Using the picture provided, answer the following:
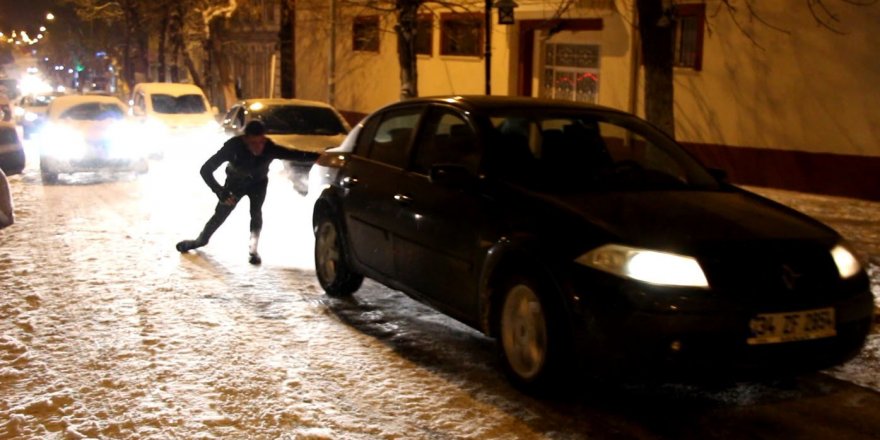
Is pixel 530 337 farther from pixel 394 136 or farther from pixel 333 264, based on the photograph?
pixel 333 264

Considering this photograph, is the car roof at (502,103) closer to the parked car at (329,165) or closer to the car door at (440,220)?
the car door at (440,220)

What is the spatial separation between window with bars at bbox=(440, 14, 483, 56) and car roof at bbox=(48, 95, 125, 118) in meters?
9.39

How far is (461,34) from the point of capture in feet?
82.7

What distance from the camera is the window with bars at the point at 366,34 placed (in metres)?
28.2

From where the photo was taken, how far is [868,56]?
15.2 meters

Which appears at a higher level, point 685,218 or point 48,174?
point 685,218

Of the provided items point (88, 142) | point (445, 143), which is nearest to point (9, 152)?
point (88, 142)

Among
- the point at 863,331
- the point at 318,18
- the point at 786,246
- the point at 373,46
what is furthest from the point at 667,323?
the point at 318,18

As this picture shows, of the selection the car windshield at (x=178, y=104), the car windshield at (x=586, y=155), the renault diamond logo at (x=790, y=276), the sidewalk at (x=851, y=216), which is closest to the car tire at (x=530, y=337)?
the car windshield at (x=586, y=155)

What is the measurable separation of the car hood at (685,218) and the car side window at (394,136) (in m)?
1.78

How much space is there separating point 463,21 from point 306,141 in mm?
10854

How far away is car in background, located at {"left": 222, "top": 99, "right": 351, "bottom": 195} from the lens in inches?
598

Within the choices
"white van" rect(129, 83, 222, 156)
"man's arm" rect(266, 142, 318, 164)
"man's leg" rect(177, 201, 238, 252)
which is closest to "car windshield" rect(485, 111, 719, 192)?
"man's arm" rect(266, 142, 318, 164)

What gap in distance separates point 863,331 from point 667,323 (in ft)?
4.21
